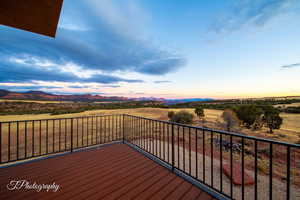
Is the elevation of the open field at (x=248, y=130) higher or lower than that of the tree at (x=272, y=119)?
lower

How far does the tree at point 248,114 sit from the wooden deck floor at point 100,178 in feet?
40.1

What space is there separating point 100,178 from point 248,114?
13274mm

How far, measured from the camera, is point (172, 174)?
2143 mm

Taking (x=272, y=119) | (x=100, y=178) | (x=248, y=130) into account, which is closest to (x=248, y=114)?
(x=248, y=130)

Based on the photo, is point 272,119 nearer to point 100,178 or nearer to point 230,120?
point 230,120

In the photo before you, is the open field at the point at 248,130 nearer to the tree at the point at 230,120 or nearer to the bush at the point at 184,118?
the tree at the point at 230,120

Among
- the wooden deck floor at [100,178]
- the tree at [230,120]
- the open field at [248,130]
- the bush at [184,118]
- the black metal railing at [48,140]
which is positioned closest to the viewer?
the wooden deck floor at [100,178]

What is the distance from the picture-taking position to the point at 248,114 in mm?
10750

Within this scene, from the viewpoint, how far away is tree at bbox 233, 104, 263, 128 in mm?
10719

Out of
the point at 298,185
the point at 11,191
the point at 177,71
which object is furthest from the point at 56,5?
the point at 177,71

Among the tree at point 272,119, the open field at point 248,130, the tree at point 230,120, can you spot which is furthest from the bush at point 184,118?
the tree at point 272,119

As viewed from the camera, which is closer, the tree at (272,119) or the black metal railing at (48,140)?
the black metal railing at (48,140)

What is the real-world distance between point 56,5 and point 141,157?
126 inches

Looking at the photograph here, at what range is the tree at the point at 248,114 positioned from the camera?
1072 centimetres
